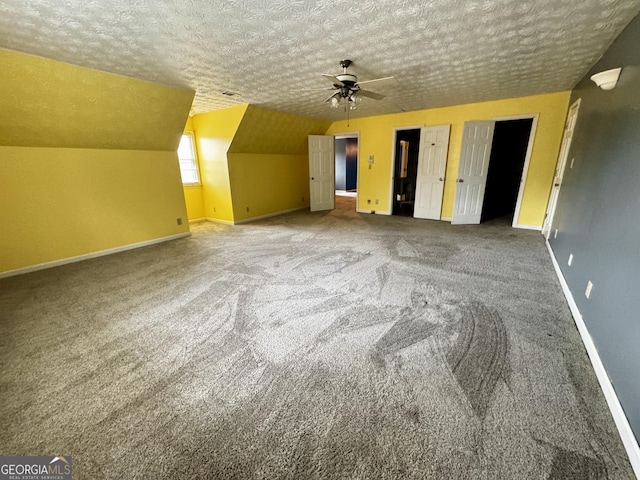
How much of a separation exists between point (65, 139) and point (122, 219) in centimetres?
128

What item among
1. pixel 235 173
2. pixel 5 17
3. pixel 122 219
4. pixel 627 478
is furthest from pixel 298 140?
pixel 627 478

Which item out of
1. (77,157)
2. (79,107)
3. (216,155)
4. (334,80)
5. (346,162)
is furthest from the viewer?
(346,162)

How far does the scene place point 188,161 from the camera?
6059 millimetres

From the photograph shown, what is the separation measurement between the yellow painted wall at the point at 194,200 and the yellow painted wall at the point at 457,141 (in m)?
3.73

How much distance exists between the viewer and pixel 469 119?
527 cm

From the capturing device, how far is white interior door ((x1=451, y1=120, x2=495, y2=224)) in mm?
5133

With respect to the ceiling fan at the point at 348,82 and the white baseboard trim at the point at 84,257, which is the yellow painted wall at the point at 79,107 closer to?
the white baseboard trim at the point at 84,257

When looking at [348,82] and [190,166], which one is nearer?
[348,82]

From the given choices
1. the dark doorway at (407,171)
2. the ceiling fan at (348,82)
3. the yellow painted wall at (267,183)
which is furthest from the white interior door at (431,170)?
the yellow painted wall at (267,183)

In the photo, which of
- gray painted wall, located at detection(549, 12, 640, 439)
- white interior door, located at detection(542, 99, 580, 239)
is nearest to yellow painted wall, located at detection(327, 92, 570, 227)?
white interior door, located at detection(542, 99, 580, 239)

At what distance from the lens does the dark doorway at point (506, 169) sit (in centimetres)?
602

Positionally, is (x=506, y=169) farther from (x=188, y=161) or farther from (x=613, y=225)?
(x=188, y=161)

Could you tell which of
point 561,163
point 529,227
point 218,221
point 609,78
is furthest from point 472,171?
point 218,221

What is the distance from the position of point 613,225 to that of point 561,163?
3252 mm
